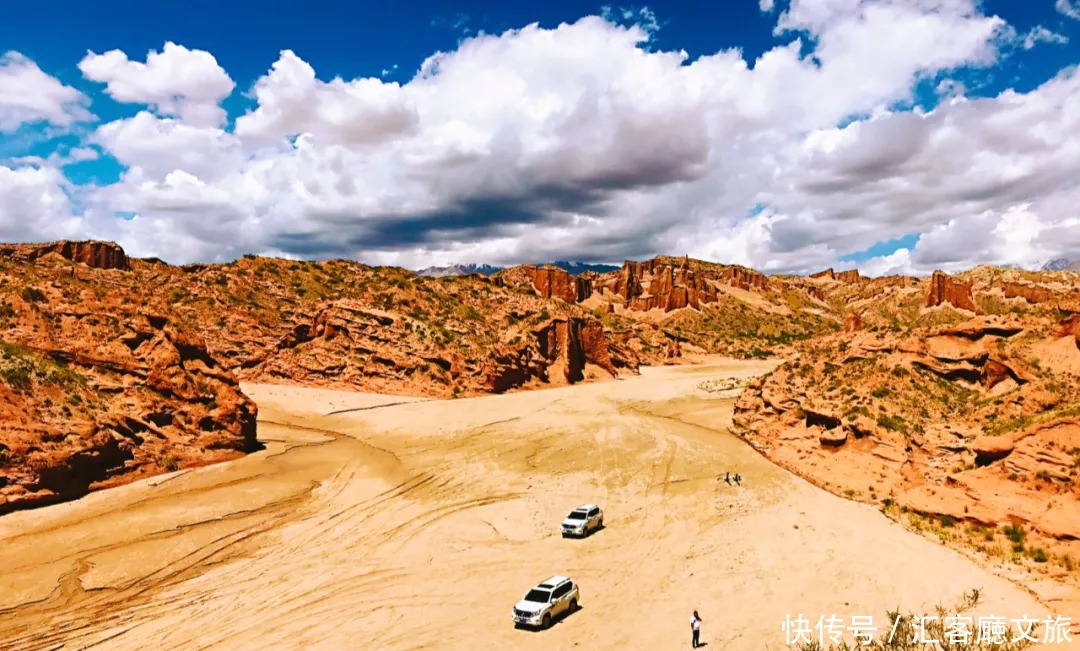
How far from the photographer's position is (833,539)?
2466 cm

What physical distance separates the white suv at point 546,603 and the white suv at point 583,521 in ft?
20.4

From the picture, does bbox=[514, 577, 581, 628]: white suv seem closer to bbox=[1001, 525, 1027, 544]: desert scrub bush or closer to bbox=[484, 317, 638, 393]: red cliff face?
bbox=[1001, 525, 1027, 544]: desert scrub bush

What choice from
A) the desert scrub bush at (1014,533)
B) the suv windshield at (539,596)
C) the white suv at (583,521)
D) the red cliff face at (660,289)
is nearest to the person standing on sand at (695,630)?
the suv windshield at (539,596)

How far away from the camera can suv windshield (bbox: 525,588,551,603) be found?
18078 mm

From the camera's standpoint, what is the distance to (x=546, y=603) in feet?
58.7

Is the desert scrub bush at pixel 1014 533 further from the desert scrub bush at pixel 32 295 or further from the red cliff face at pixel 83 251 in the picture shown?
the red cliff face at pixel 83 251

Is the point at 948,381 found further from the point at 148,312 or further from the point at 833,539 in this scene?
the point at 148,312

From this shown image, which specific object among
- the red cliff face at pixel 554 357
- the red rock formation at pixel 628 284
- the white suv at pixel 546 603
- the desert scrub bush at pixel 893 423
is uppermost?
the red rock formation at pixel 628 284

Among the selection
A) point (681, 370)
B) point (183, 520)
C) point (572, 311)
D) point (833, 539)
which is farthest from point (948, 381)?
point (681, 370)

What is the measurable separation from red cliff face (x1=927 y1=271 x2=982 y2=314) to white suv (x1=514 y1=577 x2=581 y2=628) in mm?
160143

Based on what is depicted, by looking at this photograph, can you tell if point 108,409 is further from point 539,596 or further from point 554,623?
point 554,623

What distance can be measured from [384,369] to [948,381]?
5085 centimetres

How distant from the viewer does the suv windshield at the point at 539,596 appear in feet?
59.3

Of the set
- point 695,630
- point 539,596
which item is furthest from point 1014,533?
point 539,596
